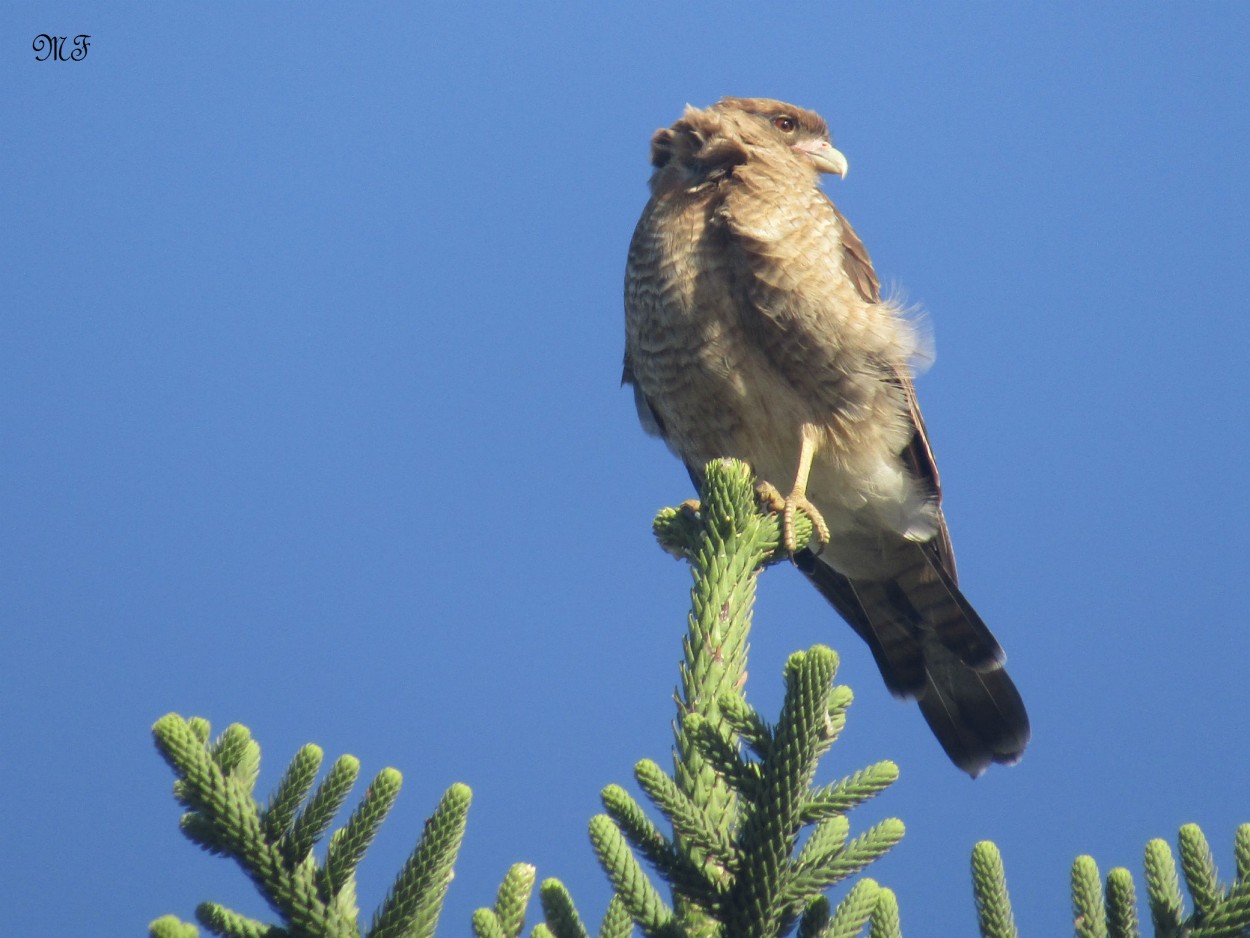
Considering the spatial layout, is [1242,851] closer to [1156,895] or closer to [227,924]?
[1156,895]

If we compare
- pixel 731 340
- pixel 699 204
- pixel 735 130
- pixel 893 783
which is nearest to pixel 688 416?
pixel 731 340

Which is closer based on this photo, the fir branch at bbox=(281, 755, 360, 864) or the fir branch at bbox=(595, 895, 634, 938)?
the fir branch at bbox=(281, 755, 360, 864)

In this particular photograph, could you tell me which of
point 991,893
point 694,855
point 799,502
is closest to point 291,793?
point 694,855

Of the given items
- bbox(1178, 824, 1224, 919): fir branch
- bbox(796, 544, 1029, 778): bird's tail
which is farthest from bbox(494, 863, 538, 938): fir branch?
bbox(796, 544, 1029, 778): bird's tail

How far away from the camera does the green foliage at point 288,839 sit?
1.17m

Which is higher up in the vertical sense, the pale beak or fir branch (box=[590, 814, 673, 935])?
the pale beak

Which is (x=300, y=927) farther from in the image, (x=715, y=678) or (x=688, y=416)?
(x=688, y=416)

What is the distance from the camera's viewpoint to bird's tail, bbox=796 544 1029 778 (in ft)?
11.0

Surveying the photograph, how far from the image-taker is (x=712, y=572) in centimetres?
191

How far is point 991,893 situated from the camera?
51.8 inches

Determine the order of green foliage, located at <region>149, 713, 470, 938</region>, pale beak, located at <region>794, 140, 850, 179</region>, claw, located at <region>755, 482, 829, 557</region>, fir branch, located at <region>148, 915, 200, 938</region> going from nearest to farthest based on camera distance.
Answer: fir branch, located at <region>148, 915, 200, 938</region> < green foliage, located at <region>149, 713, 470, 938</region> < claw, located at <region>755, 482, 829, 557</region> < pale beak, located at <region>794, 140, 850, 179</region>

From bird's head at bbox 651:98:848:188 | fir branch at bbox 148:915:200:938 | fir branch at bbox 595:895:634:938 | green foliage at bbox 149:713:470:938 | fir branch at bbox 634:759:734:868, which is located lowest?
fir branch at bbox 148:915:200:938

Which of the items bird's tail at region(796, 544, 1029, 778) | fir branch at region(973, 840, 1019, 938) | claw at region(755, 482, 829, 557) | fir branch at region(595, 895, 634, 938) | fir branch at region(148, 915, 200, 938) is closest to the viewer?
fir branch at region(148, 915, 200, 938)

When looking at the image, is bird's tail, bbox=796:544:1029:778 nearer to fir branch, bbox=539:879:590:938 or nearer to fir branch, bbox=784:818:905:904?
fir branch, bbox=784:818:905:904
